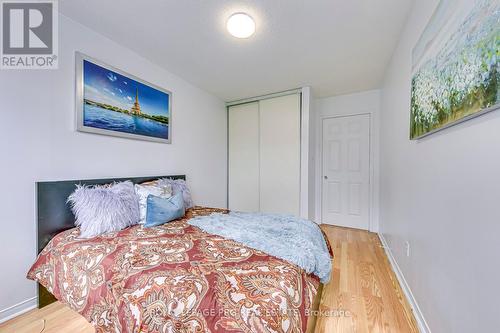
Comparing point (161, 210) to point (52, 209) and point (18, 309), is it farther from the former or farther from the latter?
point (18, 309)

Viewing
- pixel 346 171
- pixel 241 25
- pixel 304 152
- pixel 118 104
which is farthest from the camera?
pixel 346 171

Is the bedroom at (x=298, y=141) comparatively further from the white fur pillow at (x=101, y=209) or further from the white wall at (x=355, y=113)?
the white wall at (x=355, y=113)

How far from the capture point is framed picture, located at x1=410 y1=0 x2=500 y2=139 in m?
0.77

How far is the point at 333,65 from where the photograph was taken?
2557mm

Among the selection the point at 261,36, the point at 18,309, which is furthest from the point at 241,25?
the point at 18,309

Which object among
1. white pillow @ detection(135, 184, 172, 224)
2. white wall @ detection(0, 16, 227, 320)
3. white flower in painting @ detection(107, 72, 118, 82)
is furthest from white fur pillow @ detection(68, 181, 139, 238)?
white flower in painting @ detection(107, 72, 118, 82)

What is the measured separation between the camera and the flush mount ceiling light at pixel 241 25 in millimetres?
1742

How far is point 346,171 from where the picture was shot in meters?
3.62

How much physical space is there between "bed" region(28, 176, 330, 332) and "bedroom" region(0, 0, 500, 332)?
0.01 metres

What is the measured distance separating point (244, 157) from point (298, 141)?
1036 millimetres

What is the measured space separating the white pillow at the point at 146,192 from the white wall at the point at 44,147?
0.35 m

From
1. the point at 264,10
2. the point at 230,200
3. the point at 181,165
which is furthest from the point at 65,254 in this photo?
the point at 230,200

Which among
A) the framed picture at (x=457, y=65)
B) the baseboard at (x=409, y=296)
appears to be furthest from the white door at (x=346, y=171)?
the framed picture at (x=457, y=65)

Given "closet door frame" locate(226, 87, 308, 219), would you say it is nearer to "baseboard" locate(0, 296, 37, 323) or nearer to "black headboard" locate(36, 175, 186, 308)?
"black headboard" locate(36, 175, 186, 308)
